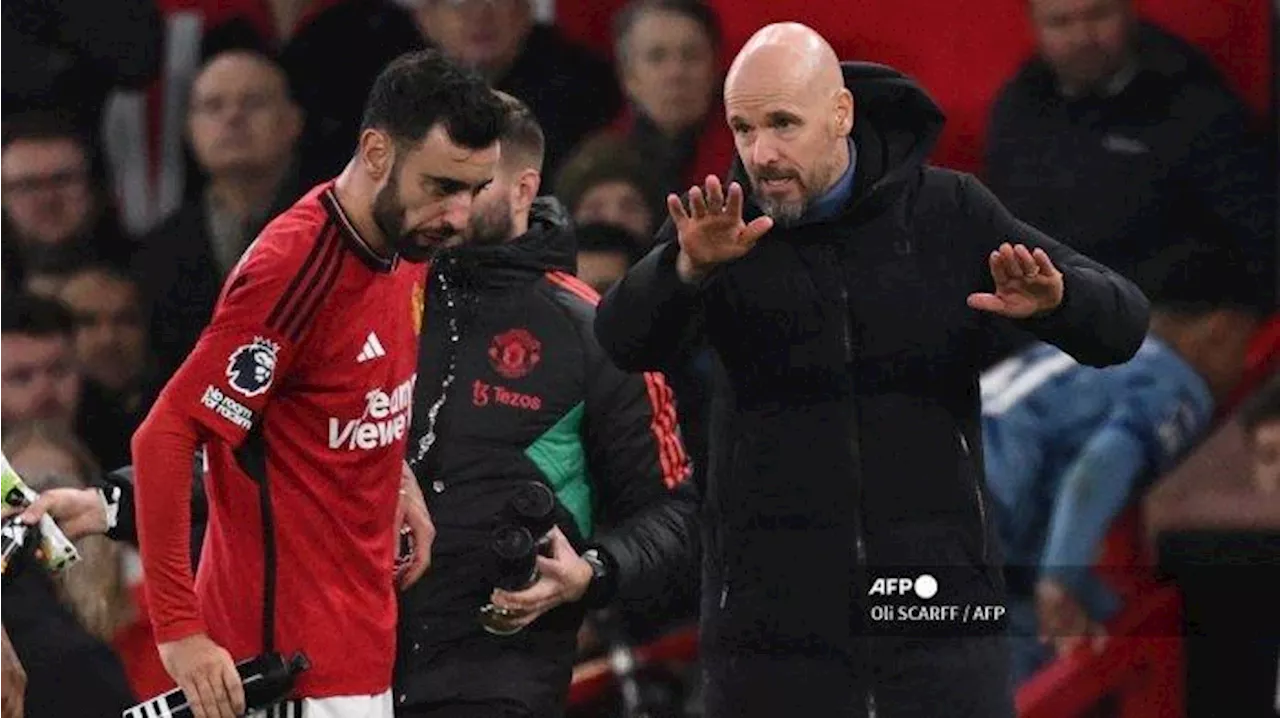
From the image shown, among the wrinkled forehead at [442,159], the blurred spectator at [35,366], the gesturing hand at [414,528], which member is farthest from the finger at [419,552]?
the blurred spectator at [35,366]

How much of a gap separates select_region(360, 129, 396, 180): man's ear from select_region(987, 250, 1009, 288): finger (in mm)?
858

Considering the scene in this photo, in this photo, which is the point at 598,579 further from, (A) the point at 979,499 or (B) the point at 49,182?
(B) the point at 49,182

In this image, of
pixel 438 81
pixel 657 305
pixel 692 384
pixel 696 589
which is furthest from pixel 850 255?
pixel 692 384

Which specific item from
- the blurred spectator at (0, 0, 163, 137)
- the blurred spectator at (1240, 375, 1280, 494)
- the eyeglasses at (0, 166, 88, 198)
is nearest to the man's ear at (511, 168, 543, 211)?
the blurred spectator at (1240, 375, 1280, 494)

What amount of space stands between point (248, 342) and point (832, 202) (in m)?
0.85

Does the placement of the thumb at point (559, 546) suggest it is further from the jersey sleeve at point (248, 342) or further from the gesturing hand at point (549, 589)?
the jersey sleeve at point (248, 342)

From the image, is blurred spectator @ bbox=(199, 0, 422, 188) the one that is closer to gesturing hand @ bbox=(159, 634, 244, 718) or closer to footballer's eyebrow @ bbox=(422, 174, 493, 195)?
footballer's eyebrow @ bbox=(422, 174, 493, 195)

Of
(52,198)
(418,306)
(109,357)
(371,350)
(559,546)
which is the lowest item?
(109,357)

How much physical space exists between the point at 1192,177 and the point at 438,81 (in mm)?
2366

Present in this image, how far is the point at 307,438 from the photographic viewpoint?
4273 mm

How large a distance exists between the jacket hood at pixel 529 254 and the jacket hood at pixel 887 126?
0.55 metres

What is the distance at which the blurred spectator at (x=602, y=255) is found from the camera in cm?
635

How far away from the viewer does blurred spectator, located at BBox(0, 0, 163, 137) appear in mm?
7352

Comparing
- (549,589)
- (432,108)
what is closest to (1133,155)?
(549,589)
